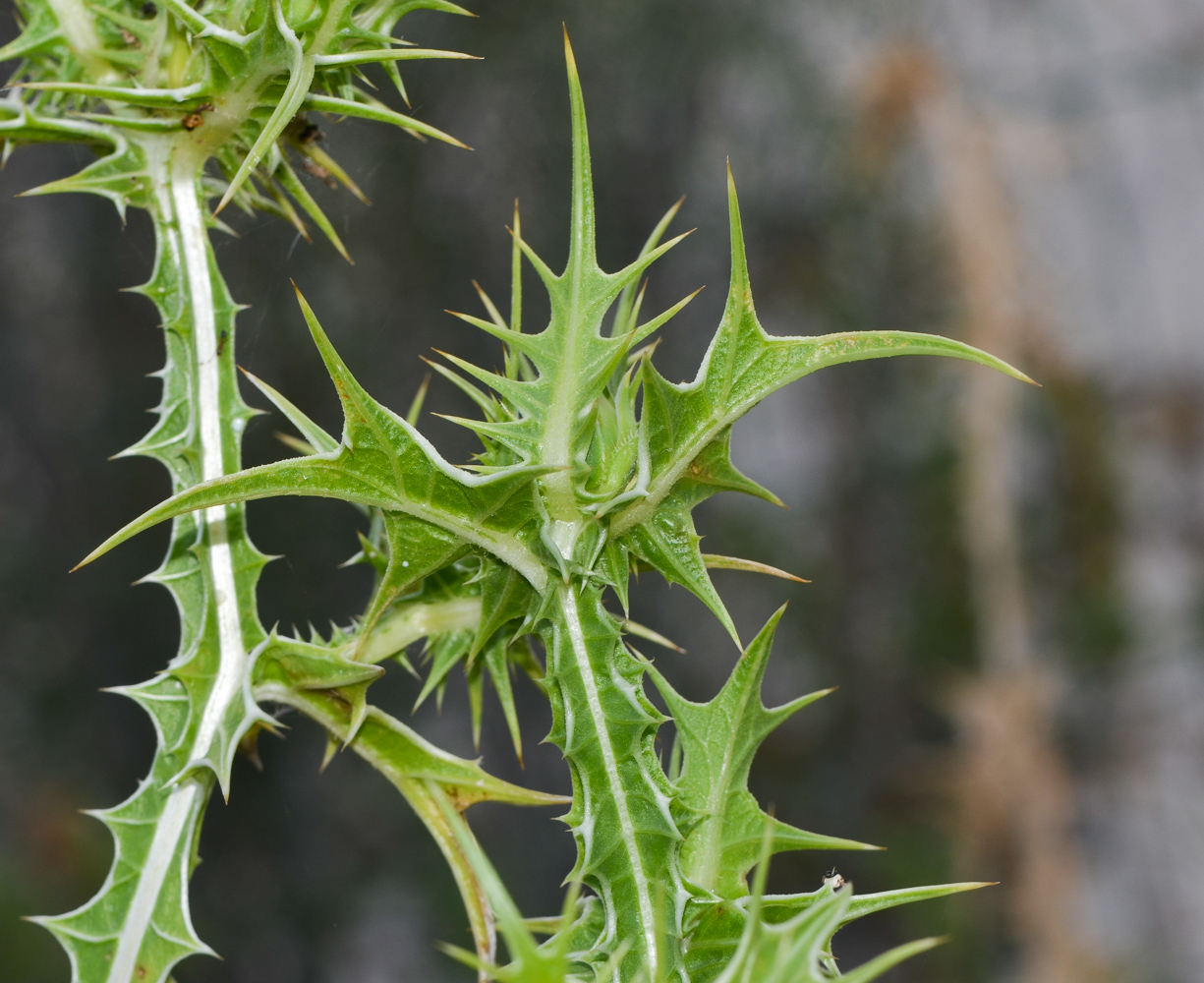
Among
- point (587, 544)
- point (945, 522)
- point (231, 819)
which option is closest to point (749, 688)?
point (587, 544)

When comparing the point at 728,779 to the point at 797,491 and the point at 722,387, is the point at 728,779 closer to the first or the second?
the point at 722,387

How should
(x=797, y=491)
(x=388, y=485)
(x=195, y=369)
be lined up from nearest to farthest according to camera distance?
1. (x=388, y=485)
2. (x=195, y=369)
3. (x=797, y=491)

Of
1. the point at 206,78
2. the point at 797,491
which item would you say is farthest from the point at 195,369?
the point at 797,491

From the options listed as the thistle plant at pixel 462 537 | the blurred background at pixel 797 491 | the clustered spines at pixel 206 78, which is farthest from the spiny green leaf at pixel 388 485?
the blurred background at pixel 797 491

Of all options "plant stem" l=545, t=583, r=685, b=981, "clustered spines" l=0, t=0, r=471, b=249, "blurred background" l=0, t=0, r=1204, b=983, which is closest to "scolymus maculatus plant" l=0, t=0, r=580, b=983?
"clustered spines" l=0, t=0, r=471, b=249

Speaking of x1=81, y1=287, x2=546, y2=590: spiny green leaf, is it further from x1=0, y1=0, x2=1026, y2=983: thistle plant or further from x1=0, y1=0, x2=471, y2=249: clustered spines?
x1=0, y1=0, x2=471, y2=249: clustered spines

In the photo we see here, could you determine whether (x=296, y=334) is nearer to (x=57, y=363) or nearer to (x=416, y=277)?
(x=416, y=277)

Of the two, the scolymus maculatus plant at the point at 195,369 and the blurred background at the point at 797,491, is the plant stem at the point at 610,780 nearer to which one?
the scolymus maculatus plant at the point at 195,369
